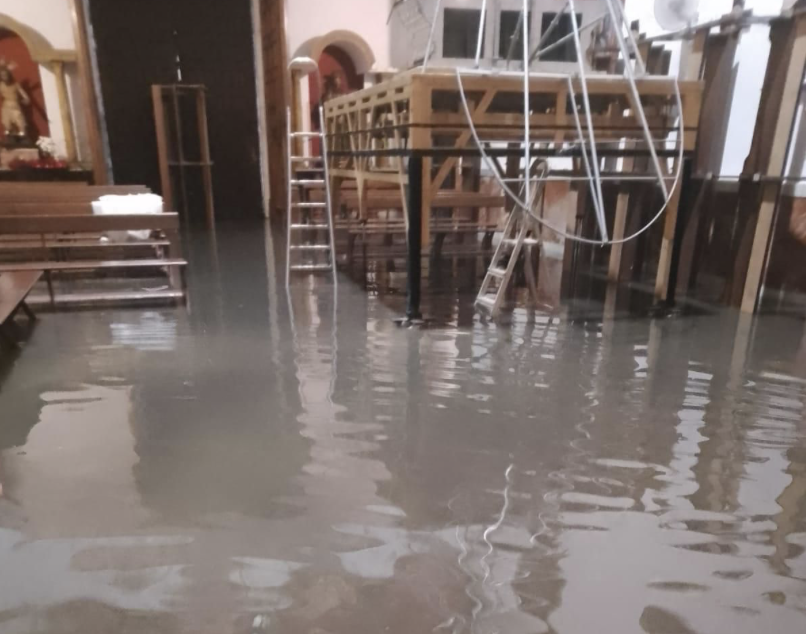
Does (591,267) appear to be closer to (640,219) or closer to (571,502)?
(640,219)

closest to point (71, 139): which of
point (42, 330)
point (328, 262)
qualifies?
point (328, 262)

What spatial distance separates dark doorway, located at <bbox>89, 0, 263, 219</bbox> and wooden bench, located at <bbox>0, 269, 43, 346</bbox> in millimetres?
4272

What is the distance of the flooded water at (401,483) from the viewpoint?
1.54 metres

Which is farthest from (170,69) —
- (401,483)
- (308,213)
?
(401,483)

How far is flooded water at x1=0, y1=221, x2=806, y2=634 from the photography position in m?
1.54

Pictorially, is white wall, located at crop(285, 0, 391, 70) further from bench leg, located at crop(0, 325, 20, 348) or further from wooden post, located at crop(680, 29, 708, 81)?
bench leg, located at crop(0, 325, 20, 348)

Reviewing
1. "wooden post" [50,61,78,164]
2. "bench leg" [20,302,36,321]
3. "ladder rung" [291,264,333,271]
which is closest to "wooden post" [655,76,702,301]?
"ladder rung" [291,264,333,271]

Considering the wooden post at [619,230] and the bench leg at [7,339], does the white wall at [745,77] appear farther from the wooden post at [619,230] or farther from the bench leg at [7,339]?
the bench leg at [7,339]

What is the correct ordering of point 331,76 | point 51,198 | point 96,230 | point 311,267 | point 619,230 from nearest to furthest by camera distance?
point 96,230 → point 619,230 → point 311,267 → point 51,198 → point 331,76

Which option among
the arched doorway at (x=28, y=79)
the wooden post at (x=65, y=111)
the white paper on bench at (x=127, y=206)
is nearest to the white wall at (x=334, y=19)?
the wooden post at (x=65, y=111)

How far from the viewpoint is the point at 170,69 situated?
24.1 feet

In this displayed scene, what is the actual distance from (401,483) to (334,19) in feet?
22.2

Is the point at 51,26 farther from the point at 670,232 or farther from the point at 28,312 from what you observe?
the point at 670,232

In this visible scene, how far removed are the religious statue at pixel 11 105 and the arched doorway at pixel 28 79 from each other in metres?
0.06
